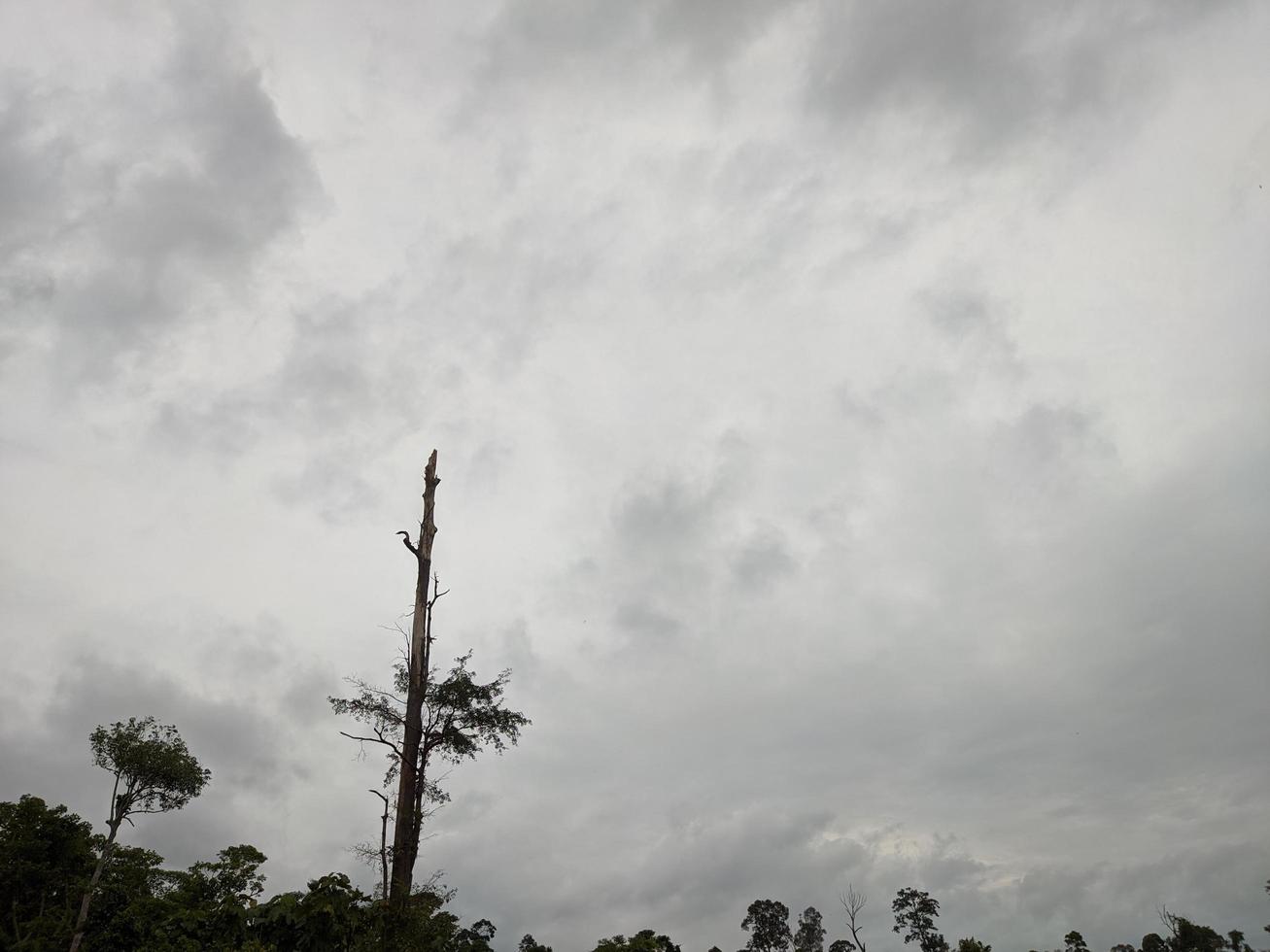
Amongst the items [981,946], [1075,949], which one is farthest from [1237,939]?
[981,946]

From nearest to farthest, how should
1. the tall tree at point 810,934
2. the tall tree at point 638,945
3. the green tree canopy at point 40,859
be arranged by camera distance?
the tall tree at point 638,945 → the green tree canopy at point 40,859 → the tall tree at point 810,934

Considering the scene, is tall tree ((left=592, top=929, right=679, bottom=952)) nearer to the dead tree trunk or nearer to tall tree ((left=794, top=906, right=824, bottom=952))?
the dead tree trunk

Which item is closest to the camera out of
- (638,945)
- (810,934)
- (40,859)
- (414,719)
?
(638,945)

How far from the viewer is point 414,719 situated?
71.7ft

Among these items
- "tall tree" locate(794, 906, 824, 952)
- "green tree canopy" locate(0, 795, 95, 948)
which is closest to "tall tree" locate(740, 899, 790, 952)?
"tall tree" locate(794, 906, 824, 952)

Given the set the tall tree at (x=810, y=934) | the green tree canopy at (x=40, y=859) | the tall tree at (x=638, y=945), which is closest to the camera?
the tall tree at (x=638, y=945)

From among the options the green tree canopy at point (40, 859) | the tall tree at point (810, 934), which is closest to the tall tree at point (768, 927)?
the tall tree at point (810, 934)

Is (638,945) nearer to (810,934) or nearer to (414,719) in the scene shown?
(414,719)

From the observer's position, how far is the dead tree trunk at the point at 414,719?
19719mm

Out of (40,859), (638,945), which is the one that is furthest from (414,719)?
(40,859)

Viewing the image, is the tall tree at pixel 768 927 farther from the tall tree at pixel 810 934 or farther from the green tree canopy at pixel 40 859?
the green tree canopy at pixel 40 859

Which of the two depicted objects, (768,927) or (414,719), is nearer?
(414,719)

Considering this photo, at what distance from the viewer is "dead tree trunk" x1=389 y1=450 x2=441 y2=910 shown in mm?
19719

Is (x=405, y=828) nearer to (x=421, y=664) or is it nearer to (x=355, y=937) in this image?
(x=421, y=664)
